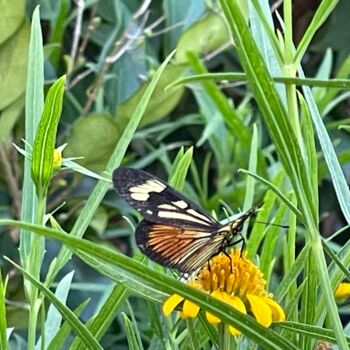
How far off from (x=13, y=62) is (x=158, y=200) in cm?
53

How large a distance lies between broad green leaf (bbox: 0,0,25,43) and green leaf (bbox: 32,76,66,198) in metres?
0.45

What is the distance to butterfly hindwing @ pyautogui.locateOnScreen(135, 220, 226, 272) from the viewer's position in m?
0.48

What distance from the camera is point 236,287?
0.49m

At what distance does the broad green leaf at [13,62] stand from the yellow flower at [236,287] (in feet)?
1.67

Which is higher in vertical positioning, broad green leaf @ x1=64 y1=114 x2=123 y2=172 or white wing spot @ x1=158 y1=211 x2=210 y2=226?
white wing spot @ x1=158 y1=211 x2=210 y2=226

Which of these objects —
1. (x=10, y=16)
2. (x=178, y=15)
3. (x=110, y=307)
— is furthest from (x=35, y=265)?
(x=178, y=15)

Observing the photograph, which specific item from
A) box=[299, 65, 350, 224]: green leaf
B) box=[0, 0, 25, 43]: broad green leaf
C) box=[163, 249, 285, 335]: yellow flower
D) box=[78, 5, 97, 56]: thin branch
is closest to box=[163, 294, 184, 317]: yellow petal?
box=[163, 249, 285, 335]: yellow flower

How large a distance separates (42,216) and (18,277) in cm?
59

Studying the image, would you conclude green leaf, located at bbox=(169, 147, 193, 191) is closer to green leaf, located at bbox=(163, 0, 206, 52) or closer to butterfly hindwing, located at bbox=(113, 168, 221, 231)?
butterfly hindwing, located at bbox=(113, 168, 221, 231)

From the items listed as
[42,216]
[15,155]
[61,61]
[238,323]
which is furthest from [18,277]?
[238,323]

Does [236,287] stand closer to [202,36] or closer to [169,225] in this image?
[169,225]

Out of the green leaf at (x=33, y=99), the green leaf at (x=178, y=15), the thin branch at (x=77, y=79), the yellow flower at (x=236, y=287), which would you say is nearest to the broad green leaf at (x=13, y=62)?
the thin branch at (x=77, y=79)

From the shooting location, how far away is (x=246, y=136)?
0.99 meters

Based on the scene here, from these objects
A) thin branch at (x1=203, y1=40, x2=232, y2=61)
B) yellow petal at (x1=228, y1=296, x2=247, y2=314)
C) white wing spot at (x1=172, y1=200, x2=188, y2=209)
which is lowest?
thin branch at (x1=203, y1=40, x2=232, y2=61)
